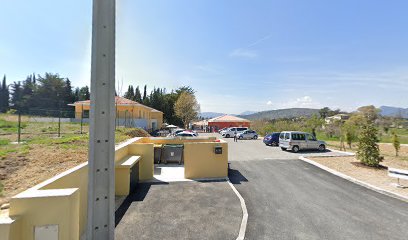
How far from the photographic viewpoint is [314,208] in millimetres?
7211

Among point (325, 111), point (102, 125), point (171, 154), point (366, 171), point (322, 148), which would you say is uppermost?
point (325, 111)

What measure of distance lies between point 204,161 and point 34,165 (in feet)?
21.4

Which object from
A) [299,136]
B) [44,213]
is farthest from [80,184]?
[299,136]

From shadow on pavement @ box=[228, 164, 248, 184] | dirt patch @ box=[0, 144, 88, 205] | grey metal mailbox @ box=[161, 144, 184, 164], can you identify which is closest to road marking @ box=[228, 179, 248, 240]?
shadow on pavement @ box=[228, 164, 248, 184]

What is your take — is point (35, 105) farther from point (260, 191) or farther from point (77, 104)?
point (260, 191)

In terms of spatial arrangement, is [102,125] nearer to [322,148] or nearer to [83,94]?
[322,148]

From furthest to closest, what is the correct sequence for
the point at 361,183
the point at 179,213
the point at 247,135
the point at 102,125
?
the point at 247,135 < the point at 361,183 < the point at 179,213 < the point at 102,125

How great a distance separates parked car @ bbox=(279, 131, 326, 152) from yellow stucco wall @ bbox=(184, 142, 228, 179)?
10318 mm

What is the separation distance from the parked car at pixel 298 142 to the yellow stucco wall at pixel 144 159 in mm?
12867

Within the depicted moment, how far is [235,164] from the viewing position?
13.7m

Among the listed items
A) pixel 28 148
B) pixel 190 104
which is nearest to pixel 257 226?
pixel 28 148

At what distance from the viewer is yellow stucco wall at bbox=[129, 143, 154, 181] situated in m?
10.0

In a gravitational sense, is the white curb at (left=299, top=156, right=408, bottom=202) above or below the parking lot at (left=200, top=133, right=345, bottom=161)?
below

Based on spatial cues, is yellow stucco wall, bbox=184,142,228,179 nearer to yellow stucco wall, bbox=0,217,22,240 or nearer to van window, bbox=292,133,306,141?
yellow stucco wall, bbox=0,217,22,240
